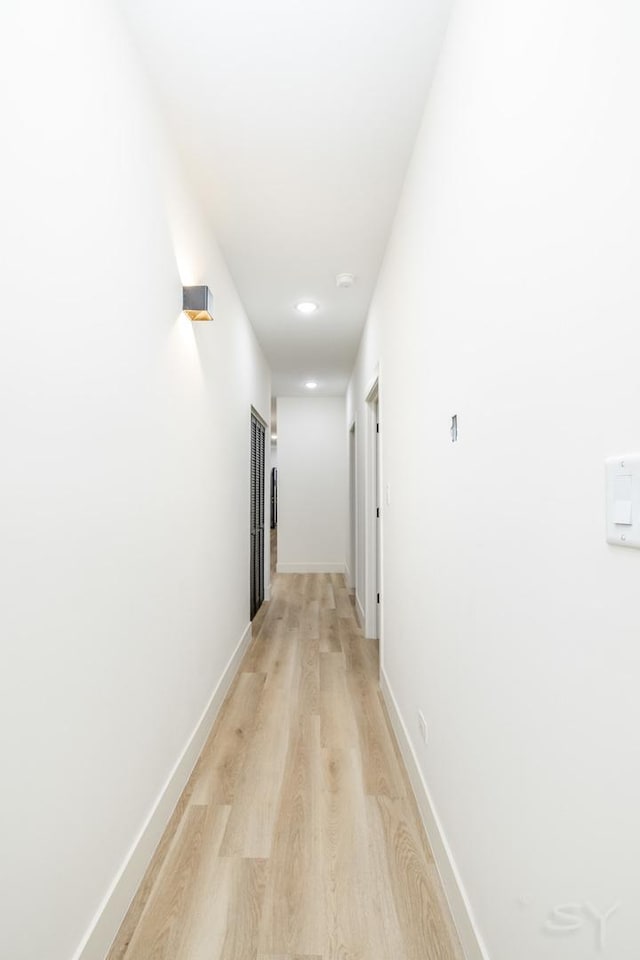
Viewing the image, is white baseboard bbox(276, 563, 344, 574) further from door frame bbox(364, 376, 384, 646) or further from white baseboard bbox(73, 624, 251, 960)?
white baseboard bbox(73, 624, 251, 960)

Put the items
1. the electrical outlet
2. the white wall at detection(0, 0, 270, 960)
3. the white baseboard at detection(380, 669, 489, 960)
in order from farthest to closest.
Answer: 1. the electrical outlet
2. the white baseboard at detection(380, 669, 489, 960)
3. the white wall at detection(0, 0, 270, 960)

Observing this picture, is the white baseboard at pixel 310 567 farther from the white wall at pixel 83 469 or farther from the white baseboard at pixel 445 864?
the white wall at pixel 83 469

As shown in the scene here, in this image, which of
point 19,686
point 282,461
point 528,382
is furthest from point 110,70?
point 282,461

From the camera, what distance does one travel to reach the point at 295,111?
189 centimetres

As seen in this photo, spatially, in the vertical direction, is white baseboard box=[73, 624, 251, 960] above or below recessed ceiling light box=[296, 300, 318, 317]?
below

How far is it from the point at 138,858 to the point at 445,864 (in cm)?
94

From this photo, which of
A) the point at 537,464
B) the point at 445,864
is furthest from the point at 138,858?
the point at 537,464

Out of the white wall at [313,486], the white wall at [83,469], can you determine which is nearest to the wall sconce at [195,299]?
the white wall at [83,469]

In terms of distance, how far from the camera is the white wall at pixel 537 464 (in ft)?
2.21

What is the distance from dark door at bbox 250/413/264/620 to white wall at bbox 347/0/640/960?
2.95 m

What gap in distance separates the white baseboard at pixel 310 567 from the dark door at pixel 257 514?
2.02 metres

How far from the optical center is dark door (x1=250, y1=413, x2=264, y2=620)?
14.7 ft

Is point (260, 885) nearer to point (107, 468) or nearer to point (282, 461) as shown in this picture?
point (107, 468)

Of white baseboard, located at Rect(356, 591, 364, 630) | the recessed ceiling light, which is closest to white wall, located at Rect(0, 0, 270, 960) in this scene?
the recessed ceiling light
